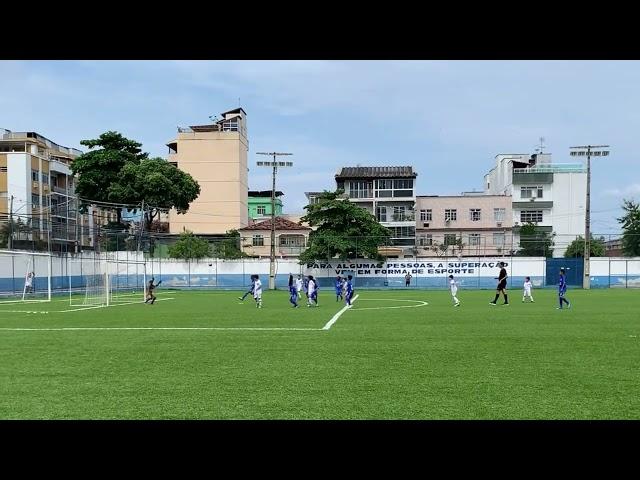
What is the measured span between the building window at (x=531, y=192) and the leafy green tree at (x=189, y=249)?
35.8 metres

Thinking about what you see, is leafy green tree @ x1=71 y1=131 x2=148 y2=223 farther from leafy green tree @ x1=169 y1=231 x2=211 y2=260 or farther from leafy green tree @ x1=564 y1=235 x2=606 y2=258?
leafy green tree @ x1=564 y1=235 x2=606 y2=258

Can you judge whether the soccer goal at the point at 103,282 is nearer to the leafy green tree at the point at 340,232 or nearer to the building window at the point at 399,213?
the leafy green tree at the point at 340,232

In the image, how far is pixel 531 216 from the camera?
68875mm

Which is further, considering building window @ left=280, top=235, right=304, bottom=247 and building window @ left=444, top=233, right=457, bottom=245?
building window @ left=280, top=235, right=304, bottom=247

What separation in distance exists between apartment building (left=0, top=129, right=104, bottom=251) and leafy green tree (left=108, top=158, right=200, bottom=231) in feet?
9.76

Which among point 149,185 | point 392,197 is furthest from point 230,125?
point 149,185

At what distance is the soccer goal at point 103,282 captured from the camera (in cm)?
3070

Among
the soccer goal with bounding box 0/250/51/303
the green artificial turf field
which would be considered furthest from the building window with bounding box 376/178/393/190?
the green artificial turf field

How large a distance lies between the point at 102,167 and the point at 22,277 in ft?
63.5

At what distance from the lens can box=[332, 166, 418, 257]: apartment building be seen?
64500 millimetres

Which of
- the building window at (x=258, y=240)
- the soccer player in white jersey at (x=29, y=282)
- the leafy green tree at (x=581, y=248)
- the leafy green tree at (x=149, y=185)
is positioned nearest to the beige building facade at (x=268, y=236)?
the building window at (x=258, y=240)
